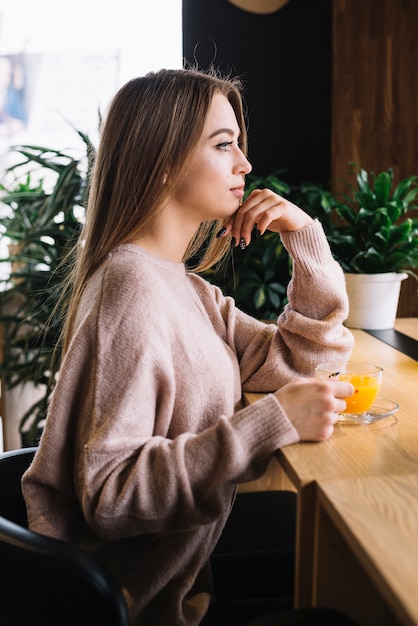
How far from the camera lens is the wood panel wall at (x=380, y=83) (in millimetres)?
3492

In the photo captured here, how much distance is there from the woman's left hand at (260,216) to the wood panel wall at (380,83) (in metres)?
2.08

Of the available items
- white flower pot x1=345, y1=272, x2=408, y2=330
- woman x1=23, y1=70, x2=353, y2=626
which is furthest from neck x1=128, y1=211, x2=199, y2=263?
white flower pot x1=345, y1=272, x2=408, y2=330

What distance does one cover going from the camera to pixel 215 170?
1347 mm

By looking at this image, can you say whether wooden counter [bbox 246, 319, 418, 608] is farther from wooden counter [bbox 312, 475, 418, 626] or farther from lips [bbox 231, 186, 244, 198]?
lips [bbox 231, 186, 244, 198]

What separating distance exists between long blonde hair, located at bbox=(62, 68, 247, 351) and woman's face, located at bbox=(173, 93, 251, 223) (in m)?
0.02

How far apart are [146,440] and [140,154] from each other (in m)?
0.51

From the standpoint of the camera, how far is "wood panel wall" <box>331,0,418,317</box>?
349cm

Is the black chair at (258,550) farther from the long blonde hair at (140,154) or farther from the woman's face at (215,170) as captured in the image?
the woman's face at (215,170)

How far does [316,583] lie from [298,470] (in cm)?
18

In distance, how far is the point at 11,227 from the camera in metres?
3.06

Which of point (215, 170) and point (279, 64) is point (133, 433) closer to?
point (215, 170)

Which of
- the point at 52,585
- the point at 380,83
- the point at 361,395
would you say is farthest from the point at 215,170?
the point at 380,83

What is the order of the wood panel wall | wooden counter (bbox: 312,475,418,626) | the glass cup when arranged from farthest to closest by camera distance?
the wood panel wall → the glass cup → wooden counter (bbox: 312,475,418,626)

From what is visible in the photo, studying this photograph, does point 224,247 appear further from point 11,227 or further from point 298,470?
point 11,227
